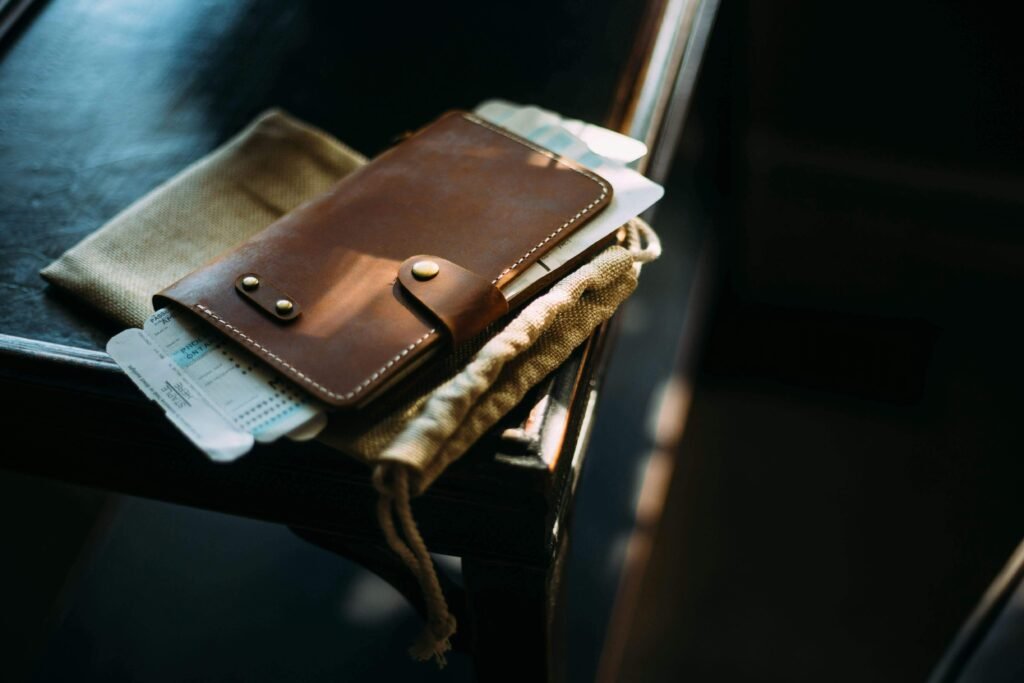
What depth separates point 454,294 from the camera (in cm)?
54

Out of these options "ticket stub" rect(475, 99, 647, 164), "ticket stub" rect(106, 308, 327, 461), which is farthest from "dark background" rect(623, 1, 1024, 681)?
"ticket stub" rect(106, 308, 327, 461)

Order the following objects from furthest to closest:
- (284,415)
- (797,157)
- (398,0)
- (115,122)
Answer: (797,157) < (398,0) < (115,122) < (284,415)

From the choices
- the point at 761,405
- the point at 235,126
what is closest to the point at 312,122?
the point at 235,126

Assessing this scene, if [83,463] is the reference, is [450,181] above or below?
above

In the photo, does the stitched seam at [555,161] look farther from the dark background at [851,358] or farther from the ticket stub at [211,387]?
the dark background at [851,358]

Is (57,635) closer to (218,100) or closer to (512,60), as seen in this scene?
(218,100)

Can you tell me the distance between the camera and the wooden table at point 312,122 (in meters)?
0.58

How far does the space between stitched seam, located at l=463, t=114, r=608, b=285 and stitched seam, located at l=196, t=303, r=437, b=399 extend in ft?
0.24

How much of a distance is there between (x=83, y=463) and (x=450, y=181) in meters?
0.34

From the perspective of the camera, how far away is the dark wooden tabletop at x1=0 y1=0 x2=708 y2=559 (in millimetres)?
576

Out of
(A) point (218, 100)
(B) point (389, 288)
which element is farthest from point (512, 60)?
(B) point (389, 288)

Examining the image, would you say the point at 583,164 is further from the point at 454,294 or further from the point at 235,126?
the point at 235,126

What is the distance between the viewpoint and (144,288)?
0.65m

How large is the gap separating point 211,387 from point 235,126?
15.1 inches
